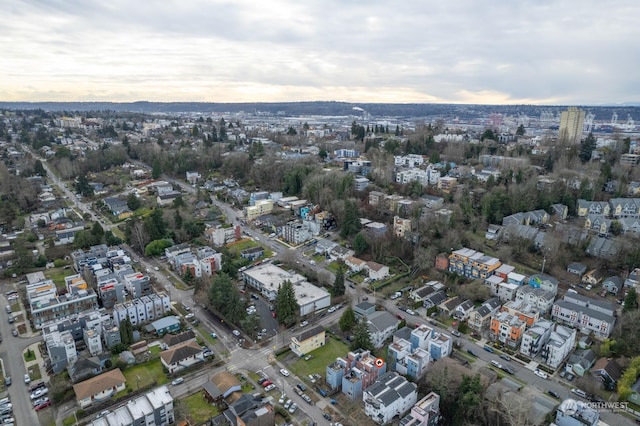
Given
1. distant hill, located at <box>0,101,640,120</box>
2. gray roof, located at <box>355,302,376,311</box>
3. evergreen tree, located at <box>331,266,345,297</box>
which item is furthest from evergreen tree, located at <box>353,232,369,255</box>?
distant hill, located at <box>0,101,640,120</box>

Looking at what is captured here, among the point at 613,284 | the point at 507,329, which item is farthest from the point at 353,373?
the point at 613,284

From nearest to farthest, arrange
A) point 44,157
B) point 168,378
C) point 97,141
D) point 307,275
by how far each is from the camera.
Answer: point 168,378
point 307,275
point 44,157
point 97,141

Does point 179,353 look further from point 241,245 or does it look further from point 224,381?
point 241,245

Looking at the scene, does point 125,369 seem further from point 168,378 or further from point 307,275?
point 307,275

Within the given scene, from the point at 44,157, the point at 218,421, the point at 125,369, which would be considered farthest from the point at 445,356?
the point at 44,157

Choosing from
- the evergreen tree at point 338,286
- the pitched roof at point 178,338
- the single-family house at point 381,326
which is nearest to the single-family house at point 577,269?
the single-family house at point 381,326

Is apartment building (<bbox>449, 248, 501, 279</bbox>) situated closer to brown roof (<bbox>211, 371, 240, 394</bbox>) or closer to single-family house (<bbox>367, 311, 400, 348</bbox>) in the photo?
single-family house (<bbox>367, 311, 400, 348</bbox>)

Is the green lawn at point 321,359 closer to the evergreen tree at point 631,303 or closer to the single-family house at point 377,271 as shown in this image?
the single-family house at point 377,271
